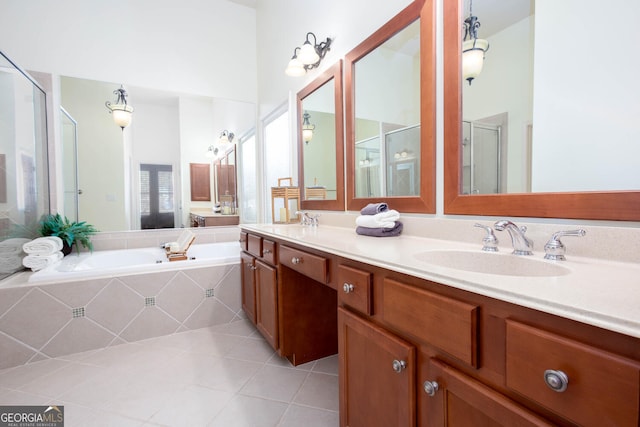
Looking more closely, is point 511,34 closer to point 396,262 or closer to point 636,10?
point 636,10

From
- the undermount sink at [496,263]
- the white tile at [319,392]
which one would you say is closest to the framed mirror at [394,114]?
the undermount sink at [496,263]

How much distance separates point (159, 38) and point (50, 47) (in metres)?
0.91

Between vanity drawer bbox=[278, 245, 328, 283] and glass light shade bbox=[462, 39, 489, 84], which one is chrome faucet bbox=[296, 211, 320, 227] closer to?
vanity drawer bbox=[278, 245, 328, 283]

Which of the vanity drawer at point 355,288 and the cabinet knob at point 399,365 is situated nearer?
the cabinet knob at point 399,365

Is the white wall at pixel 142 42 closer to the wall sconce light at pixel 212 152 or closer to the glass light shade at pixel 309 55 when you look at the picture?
the wall sconce light at pixel 212 152

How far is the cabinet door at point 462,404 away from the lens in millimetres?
570

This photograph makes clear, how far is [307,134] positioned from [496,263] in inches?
70.8

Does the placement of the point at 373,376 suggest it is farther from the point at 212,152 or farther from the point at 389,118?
the point at 212,152

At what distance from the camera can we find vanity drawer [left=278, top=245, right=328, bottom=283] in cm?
124

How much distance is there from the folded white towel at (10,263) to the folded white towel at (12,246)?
3cm

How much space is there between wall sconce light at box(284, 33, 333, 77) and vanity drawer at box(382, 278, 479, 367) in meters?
1.87

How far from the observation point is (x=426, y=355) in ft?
2.55

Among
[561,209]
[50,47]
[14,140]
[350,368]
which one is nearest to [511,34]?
[561,209]

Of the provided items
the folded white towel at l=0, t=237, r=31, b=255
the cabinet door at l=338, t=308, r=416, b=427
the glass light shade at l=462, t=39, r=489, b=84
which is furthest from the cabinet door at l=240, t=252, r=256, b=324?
the glass light shade at l=462, t=39, r=489, b=84
